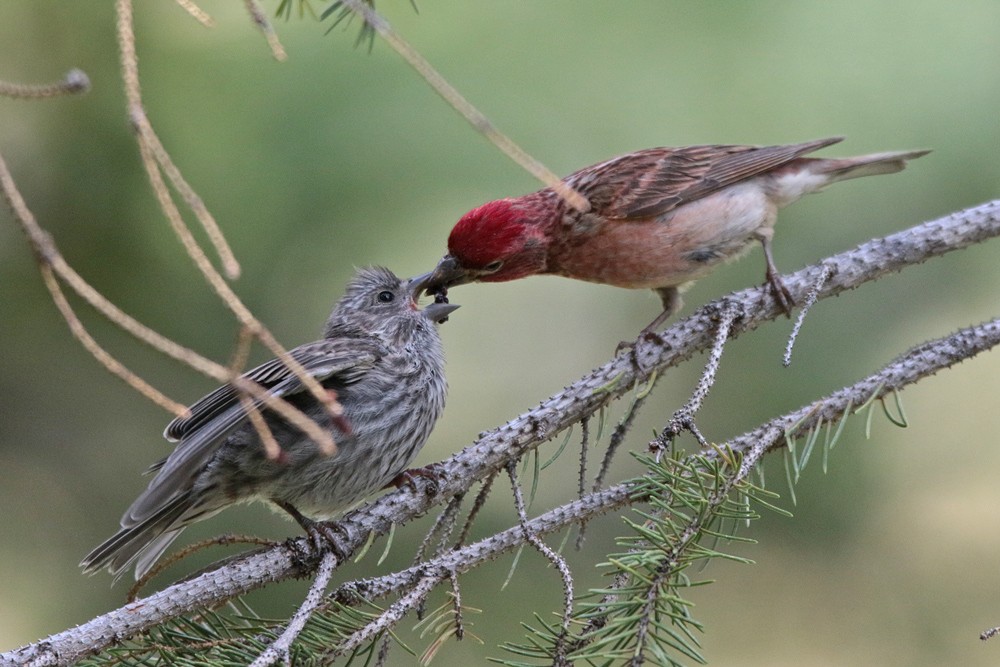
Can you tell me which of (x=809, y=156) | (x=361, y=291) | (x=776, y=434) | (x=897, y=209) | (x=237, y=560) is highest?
(x=809, y=156)

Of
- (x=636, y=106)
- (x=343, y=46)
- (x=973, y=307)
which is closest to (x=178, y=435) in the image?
(x=343, y=46)

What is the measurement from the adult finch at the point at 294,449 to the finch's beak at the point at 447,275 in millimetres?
447

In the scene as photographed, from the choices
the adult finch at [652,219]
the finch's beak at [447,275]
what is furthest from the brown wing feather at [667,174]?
the finch's beak at [447,275]

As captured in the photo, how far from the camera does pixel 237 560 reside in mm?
2688

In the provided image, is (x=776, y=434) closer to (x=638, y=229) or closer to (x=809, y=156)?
(x=638, y=229)

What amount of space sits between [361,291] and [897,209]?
2355mm

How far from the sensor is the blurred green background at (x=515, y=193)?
419 centimetres

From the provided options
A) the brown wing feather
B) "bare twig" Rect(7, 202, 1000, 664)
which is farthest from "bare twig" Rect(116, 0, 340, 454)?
the brown wing feather

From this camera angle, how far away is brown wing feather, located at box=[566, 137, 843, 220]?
13.7 ft

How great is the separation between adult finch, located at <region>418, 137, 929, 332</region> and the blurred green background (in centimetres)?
17

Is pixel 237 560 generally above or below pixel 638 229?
below

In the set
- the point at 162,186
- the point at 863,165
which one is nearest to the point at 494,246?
the point at 863,165

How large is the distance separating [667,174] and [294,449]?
6.60ft

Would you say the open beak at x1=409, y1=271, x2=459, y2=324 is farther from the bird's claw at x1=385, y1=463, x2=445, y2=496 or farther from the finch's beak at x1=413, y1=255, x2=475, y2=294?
the bird's claw at x1=385, y1=463, x2=445, y2=496
